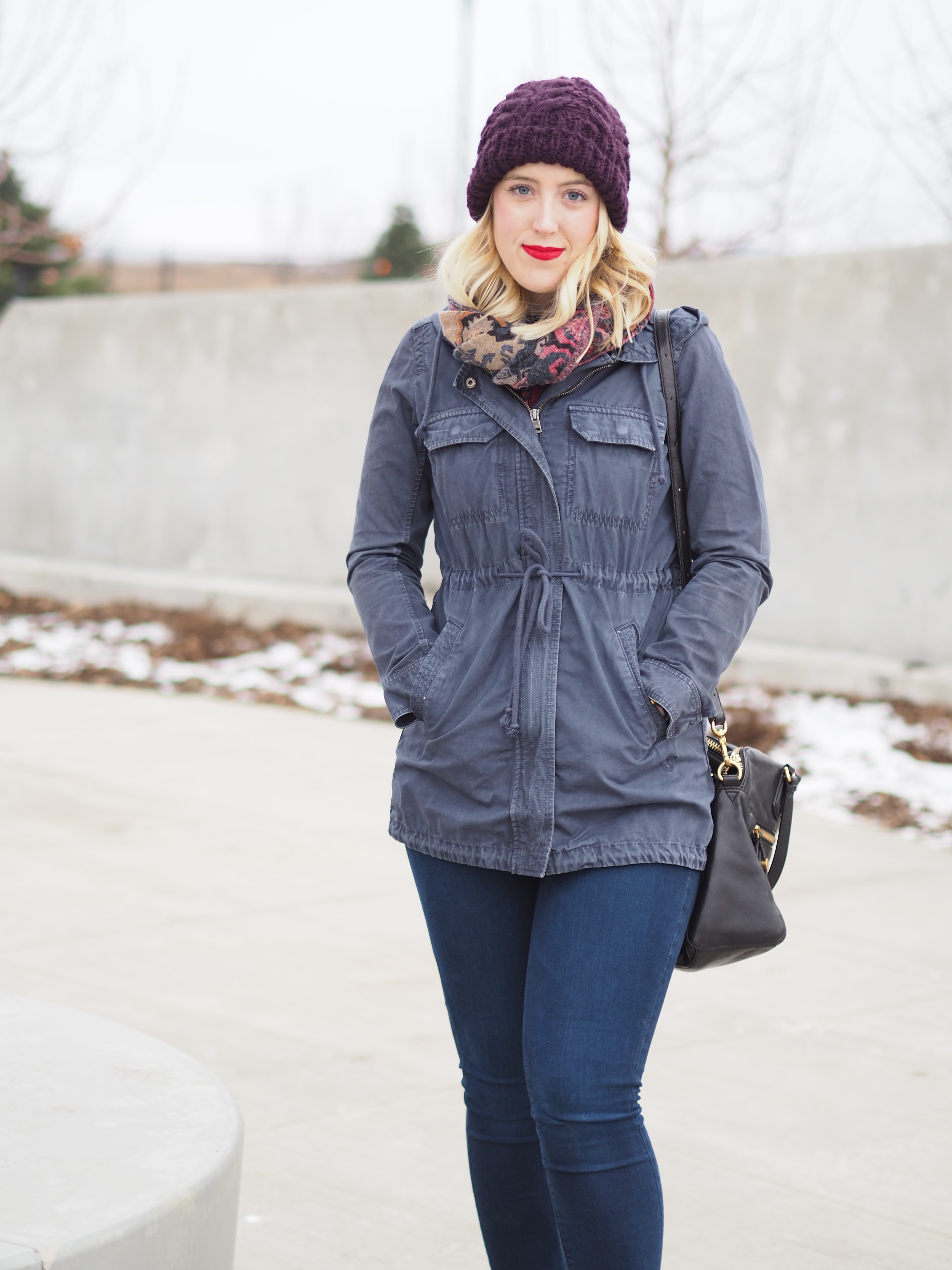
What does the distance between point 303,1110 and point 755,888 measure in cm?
155

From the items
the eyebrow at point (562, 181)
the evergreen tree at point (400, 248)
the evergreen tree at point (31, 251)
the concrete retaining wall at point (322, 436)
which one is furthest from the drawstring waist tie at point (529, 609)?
the evergreen tree at point (400, 248)

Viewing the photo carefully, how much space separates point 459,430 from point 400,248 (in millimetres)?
25985

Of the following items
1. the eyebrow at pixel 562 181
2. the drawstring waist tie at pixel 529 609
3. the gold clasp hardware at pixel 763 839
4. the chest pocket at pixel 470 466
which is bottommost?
the gold clasp hardware at pixel 763 839

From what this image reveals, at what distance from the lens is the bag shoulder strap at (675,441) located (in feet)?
7.31

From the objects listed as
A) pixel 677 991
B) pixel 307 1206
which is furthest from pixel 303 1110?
pixel 677 991

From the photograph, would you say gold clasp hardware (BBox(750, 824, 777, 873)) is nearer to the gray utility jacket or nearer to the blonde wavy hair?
the gray utility jacket

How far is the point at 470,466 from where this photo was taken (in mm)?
2234

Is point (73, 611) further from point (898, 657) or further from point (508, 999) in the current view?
point (508, 999)

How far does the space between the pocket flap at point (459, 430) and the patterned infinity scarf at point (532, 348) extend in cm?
6

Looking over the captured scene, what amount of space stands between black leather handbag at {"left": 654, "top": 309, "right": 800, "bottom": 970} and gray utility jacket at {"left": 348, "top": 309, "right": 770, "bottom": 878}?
0.06ft

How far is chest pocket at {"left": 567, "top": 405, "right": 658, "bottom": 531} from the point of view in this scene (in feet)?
7.16

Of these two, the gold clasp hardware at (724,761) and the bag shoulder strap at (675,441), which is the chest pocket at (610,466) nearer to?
the bag shoulder strap at (675,441)

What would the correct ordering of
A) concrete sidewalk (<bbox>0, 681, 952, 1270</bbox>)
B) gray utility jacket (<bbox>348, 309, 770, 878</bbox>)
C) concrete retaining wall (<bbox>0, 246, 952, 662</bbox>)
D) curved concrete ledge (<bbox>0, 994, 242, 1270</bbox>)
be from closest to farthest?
1. curved concrete ledge (<bbox>0, 994, 242, 1270</bbox>)
2. gray utility jacket (<bbox>348, 309, 770, 878</bbox>)
3. concrete sidewalk (<bbox>0, 681, 952, 1270</bbox>)
4. concrete retaining wall (<bbox>0, 246, 952, 662</bbox>)

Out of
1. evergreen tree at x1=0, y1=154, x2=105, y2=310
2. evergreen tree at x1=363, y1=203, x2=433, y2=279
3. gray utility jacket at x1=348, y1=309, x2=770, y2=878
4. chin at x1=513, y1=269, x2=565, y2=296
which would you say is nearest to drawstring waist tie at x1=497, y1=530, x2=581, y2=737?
gray utility jacket at x1=348, y1=309, x2=770, y2=878
